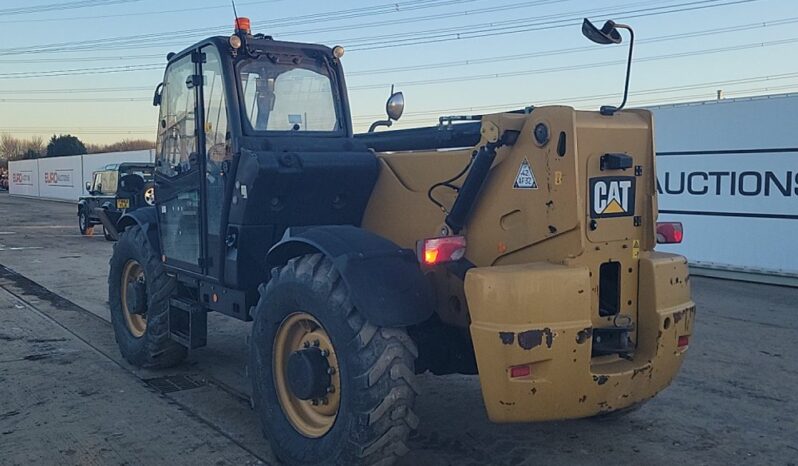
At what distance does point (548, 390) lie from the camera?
3.68 meters

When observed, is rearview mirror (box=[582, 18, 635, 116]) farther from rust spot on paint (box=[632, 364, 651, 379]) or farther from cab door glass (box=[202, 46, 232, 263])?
cab door glass (box=[202, 46, 232, 263])

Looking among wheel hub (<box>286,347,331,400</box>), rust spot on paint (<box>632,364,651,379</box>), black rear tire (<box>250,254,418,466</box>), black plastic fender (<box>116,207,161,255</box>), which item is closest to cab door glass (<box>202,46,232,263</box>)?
black plastic fender (<box>116,207,161,255</box>)

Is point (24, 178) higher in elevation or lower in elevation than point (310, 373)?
higher

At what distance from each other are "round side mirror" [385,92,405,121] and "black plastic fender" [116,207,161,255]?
245 centimetres

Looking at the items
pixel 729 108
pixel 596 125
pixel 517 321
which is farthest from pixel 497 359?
pixel 729 108

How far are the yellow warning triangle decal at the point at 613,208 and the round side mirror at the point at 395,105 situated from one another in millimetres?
1853

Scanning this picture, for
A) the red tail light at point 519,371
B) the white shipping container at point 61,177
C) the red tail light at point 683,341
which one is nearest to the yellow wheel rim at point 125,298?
the red tail light at point 519,371

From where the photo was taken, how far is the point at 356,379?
12.6 feet

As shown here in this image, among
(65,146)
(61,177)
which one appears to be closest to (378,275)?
(61,177)

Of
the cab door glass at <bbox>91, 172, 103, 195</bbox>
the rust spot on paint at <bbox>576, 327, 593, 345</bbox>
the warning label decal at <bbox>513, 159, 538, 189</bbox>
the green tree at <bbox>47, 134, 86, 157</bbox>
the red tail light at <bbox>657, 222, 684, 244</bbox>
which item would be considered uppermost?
the green tree at <bbox>47, 134, 86, 157</bbox>

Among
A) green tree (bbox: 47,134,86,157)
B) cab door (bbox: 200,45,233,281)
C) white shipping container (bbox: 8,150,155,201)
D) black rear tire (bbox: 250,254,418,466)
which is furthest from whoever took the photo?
green tree (bbox: 47,134,86,157)

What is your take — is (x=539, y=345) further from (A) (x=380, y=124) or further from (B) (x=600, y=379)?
(A) (x=380, y=124)

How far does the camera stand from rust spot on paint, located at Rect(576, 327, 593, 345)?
370cm

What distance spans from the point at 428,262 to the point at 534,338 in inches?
26.8
